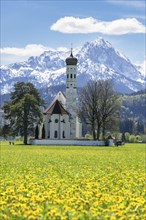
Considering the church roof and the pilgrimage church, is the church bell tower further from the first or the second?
the church roof

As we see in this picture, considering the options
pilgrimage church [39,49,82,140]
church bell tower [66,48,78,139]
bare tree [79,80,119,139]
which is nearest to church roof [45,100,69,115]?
pilgrimage church [39,49,82,140]

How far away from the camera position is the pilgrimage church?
108562 mm

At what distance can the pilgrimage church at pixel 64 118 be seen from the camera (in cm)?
10856

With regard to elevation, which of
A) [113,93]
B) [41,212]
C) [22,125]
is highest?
[113,93]

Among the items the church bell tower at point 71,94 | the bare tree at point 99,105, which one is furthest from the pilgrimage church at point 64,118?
the bare tree at point 99,105

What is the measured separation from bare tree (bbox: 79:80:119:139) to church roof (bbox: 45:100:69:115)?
15.0m

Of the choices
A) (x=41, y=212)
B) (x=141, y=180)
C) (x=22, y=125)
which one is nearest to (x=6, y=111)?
(x=22, y=125)

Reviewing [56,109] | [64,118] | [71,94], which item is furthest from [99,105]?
[71,94]

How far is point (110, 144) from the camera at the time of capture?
86562 mm

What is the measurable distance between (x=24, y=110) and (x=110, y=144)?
17007 millimetres

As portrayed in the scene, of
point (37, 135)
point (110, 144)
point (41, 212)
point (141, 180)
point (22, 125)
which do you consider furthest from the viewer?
point (37, 135)

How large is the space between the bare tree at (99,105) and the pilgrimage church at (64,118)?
13282mm

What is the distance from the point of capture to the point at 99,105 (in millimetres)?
93125

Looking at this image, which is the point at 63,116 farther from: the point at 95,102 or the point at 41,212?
the point at 41,212
